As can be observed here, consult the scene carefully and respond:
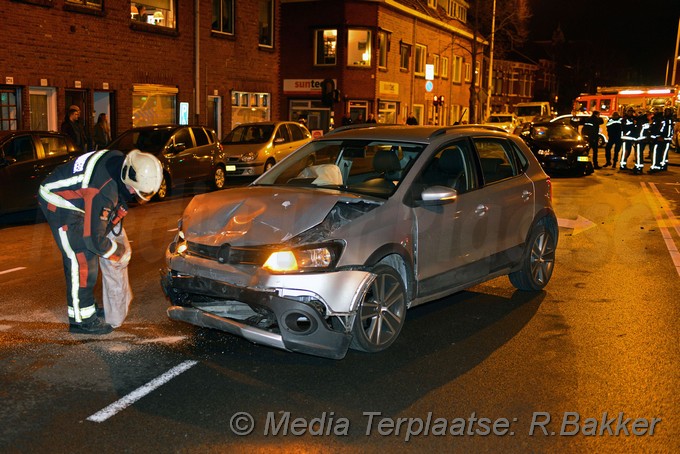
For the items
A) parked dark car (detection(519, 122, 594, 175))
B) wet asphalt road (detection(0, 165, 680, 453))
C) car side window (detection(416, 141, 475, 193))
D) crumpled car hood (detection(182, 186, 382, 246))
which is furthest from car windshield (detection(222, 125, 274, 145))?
crumpled car hood (detection(182, 186, 382, 246))

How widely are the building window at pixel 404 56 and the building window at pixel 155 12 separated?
18.5 meters

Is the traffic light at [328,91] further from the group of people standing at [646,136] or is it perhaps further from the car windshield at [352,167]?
the car windshield at [352,167]

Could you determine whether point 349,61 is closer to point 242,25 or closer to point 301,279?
point 242,25

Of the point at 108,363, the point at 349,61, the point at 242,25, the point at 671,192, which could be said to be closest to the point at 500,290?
the point at 108,363

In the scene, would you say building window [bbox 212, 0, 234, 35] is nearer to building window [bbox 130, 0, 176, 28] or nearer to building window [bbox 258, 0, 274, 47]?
building window [bbox 258, 0, 274, 47]

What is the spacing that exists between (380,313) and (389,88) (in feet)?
114

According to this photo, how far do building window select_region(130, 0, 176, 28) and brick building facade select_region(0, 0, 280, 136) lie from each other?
0.03 m

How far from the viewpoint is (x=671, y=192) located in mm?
18891

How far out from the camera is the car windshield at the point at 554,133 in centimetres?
2296

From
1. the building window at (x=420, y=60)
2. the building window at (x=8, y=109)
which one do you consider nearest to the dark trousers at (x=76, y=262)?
the building window at (x=8, y=109)

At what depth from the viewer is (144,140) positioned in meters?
17.0

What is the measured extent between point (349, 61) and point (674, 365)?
3307 cm

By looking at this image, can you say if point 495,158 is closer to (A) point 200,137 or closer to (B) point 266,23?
(A) point 200,137

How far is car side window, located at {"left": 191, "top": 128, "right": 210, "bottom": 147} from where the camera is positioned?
18048 millimetres
